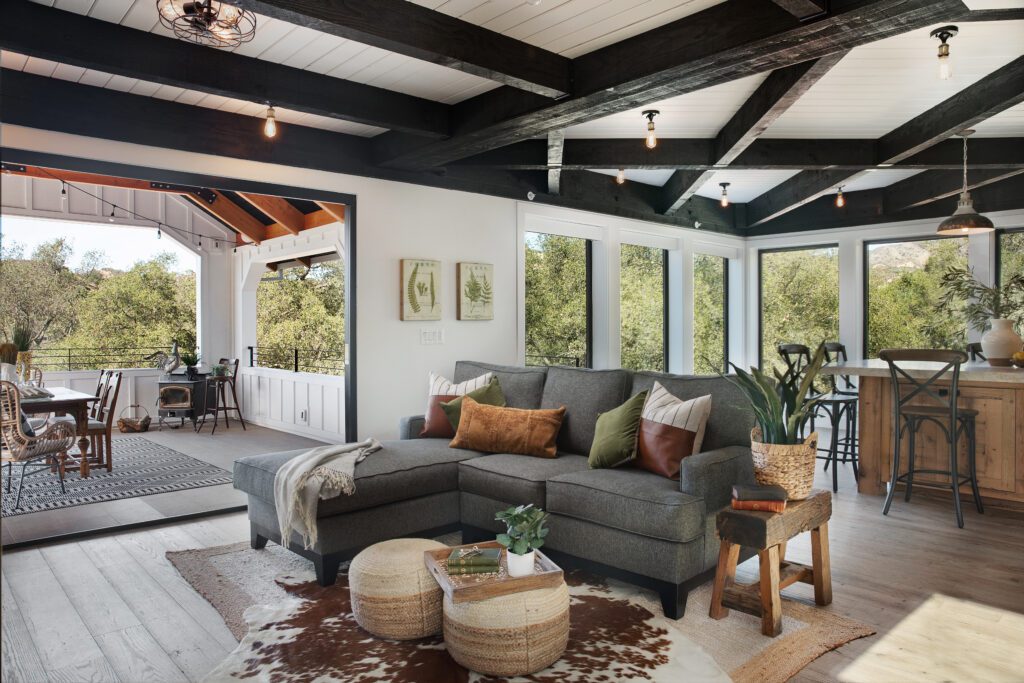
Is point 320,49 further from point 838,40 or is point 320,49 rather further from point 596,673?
point 596,673

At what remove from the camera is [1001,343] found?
16.3 ft

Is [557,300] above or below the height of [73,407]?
above

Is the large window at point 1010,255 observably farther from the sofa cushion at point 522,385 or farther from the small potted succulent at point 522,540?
the small potted succulent at point 522,540

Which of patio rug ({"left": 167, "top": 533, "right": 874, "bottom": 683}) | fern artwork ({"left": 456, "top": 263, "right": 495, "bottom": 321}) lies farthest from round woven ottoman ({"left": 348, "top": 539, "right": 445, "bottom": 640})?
fern artwork ({"left": 456, "top": 263, "right": 495, "bottom": 321})

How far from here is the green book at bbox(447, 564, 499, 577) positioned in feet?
8.48

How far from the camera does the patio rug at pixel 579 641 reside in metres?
2.46

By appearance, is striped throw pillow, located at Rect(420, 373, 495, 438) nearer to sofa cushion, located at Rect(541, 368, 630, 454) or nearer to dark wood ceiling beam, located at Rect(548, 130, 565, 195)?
sofa cushion, located at Rect(541, 368, 630, 454)

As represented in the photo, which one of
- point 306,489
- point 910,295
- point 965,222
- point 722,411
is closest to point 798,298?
point 910,295

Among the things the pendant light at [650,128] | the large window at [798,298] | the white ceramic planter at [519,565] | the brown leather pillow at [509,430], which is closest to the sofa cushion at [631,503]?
the brown leather pillow at [509,430]

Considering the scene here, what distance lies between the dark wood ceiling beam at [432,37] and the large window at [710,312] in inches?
199

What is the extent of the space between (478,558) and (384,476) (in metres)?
1.02

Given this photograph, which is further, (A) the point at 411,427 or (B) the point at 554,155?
(B) the point at 554,155

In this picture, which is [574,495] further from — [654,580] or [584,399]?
[584,399]

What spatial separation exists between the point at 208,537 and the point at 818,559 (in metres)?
3.33
